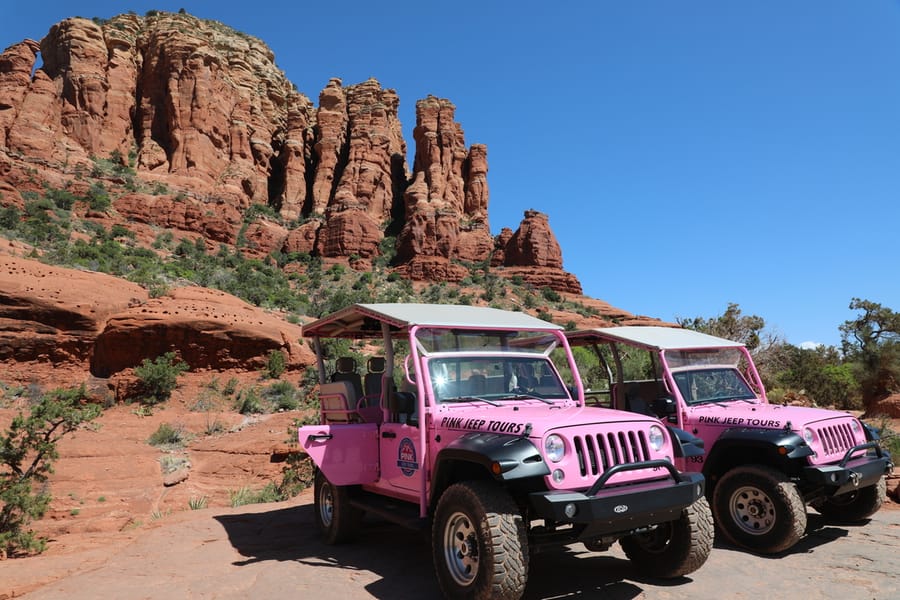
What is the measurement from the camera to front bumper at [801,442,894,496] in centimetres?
577

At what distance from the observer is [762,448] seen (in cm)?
617

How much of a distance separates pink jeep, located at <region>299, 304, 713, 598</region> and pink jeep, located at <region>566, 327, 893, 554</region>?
3.64ft

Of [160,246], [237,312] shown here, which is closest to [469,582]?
[237,312]

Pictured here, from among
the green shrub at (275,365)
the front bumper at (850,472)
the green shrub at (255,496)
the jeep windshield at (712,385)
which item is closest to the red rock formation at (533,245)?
the green shrub at (275,365)

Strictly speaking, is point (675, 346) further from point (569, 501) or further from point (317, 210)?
point (317, 210)

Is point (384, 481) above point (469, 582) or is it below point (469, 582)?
above

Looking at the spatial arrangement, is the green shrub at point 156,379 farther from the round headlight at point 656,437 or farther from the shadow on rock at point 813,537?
the round headlight at point 656,437

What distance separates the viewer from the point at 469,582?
4.26 metres

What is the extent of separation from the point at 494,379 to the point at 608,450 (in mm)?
1617

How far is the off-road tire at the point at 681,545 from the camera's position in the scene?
4719mm

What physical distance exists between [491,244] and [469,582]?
72.6 metres

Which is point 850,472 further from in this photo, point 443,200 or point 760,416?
point 443,200

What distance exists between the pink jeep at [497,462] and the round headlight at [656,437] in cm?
1

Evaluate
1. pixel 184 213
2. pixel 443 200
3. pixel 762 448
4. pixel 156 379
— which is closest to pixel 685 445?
pixel 762 448
